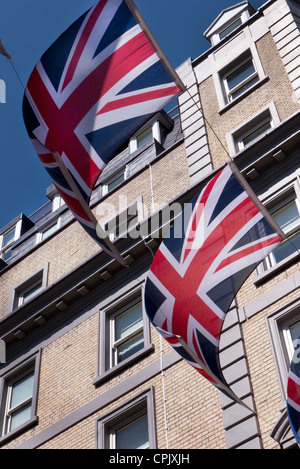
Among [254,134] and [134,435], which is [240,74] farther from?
[134,435]

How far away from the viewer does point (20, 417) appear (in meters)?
20.9

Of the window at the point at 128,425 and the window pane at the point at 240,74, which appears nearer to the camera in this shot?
the window at the point at 128,425

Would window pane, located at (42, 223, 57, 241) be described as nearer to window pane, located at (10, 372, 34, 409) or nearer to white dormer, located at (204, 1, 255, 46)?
window pane, located at (10, 372, 34, 409)

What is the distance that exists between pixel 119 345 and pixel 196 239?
22.4 ft

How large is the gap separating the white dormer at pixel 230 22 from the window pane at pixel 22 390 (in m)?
12.4

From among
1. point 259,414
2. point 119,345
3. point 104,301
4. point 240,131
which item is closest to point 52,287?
point 104,301

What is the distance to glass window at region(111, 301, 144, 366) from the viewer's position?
19375mm

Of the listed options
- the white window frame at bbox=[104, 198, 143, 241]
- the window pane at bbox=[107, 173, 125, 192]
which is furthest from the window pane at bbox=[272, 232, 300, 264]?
the window pane at bbox=[107, 173, 125, 192]

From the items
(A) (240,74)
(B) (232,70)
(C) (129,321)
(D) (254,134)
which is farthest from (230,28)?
(C) (129,321)

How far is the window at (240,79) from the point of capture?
23.2 metres

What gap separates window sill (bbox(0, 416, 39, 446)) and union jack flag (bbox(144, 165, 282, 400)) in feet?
24.2

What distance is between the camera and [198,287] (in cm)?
1310

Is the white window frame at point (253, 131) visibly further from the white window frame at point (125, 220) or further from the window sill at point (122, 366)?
the window sill at point (122, 366)

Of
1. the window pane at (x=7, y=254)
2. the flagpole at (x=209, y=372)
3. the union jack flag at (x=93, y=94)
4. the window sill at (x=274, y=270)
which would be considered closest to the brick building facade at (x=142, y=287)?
the window sill at (x=274, y=270)
